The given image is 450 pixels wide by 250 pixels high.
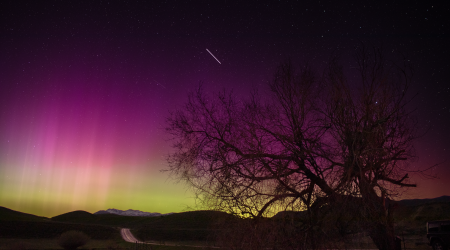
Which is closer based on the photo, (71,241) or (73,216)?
(71,241)

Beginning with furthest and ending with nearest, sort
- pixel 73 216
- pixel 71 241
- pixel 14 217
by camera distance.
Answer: pixel 73 216, pixel 14 217, pixel 71 241

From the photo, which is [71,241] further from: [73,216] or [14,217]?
[73,216]

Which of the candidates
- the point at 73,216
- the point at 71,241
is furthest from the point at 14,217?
the point at 71,241

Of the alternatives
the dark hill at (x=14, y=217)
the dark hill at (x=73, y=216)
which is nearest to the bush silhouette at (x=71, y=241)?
the dark hill at (x=14, y=217)

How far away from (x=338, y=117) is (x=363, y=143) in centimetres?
112

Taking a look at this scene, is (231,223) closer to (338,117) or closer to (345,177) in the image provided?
(345,177)

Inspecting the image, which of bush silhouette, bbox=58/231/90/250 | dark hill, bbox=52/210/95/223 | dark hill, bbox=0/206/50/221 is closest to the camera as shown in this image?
bush silhouette, bbox=58/231/90/250

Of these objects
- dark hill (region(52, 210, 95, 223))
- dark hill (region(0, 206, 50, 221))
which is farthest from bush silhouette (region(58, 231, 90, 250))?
dark hill (region(52, 210, 95, 223))

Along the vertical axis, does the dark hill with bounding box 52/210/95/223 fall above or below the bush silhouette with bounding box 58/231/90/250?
above

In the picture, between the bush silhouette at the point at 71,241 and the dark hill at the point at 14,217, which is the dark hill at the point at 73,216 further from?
the bush silhouette at the point at 71,241

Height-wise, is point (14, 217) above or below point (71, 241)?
above

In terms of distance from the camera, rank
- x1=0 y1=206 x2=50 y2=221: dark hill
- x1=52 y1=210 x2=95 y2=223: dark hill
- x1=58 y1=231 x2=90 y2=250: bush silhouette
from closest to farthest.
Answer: x1=58 y1=231 x2=90 y2=250: bush silhouette < x1=0 y1=206 x2=50 y2=221: dark hill < x1=52 y1=210 x2=95 y2=223: dark hill

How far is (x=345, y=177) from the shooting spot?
9.05m

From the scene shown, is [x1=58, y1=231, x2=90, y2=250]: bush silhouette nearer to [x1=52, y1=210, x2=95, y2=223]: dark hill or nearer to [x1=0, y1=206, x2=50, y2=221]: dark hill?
[x1=0, y1=206, x2=50, y2=221]: dark hill
